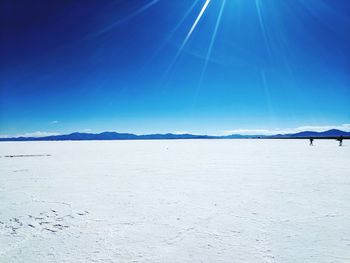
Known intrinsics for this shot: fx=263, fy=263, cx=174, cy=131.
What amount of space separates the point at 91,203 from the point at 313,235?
432 cm

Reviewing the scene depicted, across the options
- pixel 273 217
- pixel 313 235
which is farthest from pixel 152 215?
pixel 313 235

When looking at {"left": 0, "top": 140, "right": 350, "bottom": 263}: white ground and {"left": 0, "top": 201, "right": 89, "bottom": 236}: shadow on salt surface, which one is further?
{"left": 0, "top": 201, "right": 89, "bottom": 236}: shadow on salt surface

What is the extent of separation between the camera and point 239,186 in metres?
7.46

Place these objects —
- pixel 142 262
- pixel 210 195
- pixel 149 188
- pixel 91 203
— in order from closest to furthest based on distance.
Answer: pixel 142 262 → pixel 91 203 → pixel 210 195 → pixel 149 188

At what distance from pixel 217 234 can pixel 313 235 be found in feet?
4.56

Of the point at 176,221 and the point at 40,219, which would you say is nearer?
the point at 176,221

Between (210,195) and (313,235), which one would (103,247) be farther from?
(210,195)

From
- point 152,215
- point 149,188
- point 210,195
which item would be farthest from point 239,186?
point 152,215

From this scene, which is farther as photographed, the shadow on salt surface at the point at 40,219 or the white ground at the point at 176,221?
the shadow on salt surface at the point at 40,219

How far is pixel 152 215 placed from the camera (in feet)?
16.1

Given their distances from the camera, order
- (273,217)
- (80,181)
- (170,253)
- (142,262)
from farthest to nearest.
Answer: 1. (80,181)
2. (273,217)
3. (170,253)
4. (142,262)

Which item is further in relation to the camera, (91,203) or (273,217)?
(91,203)

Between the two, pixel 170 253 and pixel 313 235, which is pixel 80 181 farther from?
pixel 313 235

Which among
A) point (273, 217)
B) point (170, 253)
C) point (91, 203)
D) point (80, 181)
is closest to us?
point (170, 253)
